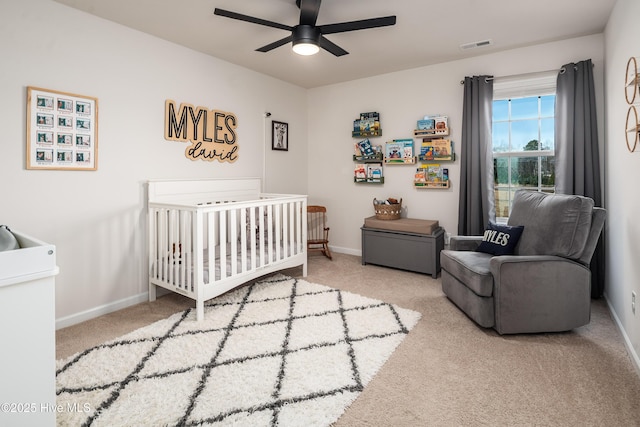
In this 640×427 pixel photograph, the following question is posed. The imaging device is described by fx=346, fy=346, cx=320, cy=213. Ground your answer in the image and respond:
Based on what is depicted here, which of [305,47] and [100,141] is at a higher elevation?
[305,47]


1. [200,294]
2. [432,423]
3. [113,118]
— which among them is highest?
[113,118]

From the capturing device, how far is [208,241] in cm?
253

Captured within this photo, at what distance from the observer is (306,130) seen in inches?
187

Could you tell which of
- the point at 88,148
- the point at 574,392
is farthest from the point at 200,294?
the point at 574,392

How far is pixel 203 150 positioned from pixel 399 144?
218 centimetres

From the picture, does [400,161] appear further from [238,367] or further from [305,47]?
[238,367]

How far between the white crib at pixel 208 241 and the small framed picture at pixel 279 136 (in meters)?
0.83

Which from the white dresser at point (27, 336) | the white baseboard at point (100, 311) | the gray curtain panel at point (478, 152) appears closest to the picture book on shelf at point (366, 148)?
the gray curtain panel at point (478, 152)

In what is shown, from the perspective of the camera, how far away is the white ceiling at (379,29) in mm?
2453

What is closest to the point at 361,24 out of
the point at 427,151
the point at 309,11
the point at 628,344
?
the point at 309,11

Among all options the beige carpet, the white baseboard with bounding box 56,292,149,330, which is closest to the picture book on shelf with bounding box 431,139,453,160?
the beige carpet

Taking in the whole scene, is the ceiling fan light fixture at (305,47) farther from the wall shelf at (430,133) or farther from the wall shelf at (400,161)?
the wall shelf at (400,161)

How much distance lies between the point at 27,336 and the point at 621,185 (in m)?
3.24

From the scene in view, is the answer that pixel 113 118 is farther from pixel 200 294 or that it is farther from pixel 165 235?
pixel 200 294
